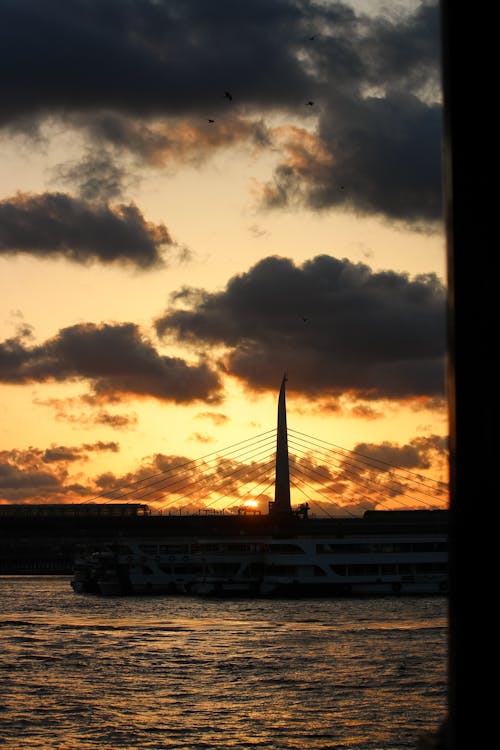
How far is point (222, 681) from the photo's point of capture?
3391cm

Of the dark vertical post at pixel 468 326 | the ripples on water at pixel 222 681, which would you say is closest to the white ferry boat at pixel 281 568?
the ripples on water at pixel 222 681

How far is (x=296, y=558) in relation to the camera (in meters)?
80.3

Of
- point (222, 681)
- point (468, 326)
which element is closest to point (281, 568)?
point (222, 681)

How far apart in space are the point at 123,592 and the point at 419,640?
43.0 meters

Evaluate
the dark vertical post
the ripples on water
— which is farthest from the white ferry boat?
the dark vertical post

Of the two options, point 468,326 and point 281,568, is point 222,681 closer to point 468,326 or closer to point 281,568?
point 468,326

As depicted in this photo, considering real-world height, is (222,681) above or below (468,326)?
below

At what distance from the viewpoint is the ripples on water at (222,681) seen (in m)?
25.0

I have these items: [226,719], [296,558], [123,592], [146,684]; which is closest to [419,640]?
[146,684]

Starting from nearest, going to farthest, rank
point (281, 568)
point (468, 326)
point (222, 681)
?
point (468, 326), point (222, 681), point (281, 568)

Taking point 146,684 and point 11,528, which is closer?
point 146,684

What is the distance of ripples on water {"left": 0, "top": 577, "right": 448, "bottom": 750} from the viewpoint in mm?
24969

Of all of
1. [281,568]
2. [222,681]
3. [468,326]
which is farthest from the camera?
[281,568]

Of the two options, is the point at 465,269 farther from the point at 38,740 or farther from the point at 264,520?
the point at 264,520
